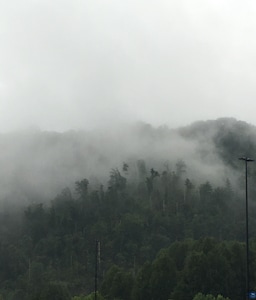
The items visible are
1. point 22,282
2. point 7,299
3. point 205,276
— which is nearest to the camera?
point 205,276

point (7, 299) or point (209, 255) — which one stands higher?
point (209, 255)

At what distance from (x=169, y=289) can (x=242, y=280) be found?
50.7 ft

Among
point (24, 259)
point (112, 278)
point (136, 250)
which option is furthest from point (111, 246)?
point (112, 278)

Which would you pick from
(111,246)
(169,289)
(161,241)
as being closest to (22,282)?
(111,246)

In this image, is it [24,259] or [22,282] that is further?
[24,259]

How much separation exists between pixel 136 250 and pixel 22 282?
133ft

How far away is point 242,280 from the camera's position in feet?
379

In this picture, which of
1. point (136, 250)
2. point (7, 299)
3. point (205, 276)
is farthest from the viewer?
point (136, 250)

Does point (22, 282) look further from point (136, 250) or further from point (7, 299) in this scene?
point (136, 250)

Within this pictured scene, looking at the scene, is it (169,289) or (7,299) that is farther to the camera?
(7,299)

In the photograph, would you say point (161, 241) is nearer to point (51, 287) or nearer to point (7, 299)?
point (7, 299)

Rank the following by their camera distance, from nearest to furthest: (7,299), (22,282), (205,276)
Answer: (205,276), (7,299), (22,282)

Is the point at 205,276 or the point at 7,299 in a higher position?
the point at 205,276

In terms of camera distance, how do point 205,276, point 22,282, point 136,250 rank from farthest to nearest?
point 136,250 < point 22,282 < point 205,276
